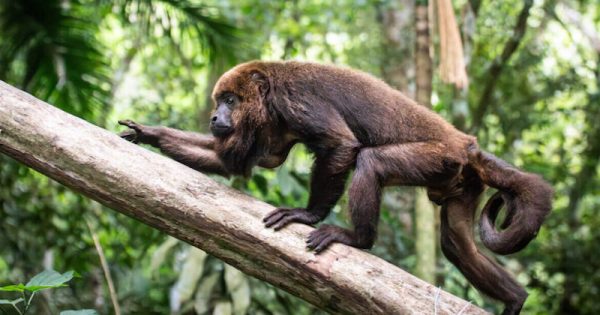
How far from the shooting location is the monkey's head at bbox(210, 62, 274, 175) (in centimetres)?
481

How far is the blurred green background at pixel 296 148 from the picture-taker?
6.31 metres

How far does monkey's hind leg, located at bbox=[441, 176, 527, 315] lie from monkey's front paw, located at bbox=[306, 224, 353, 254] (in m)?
0.98

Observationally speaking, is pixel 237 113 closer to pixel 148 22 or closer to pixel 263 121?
pixel 263 121

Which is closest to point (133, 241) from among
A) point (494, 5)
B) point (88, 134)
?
point (88, 134)

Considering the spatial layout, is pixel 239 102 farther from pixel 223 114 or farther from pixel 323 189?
pixel 323 189

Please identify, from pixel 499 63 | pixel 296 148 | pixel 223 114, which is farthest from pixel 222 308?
pixel 499 63

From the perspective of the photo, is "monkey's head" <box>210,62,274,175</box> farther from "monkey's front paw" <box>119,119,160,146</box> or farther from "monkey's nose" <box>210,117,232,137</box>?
"monkey's front paw" <box>119,119,160,146</box>

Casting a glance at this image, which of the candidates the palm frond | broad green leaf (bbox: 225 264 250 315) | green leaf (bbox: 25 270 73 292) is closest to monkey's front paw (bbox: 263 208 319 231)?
green leaf (bbox: 25 270 73 292)

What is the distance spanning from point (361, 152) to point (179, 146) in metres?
1.42

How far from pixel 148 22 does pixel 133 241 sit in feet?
9.33

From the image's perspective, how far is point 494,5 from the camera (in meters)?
8.41

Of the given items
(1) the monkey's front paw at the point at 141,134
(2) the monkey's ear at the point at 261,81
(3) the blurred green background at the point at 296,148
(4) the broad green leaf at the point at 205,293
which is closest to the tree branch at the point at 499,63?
(3) the blurred green background at the point at 296,148

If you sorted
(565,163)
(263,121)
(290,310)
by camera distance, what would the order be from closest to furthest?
(263,121), (290,310), (565,163)

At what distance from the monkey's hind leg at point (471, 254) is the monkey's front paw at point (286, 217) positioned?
3.70 ft
